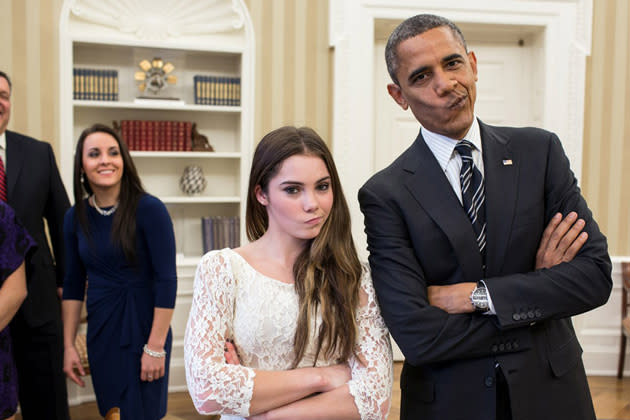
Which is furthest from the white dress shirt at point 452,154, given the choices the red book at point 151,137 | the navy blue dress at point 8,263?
the red book at point 151,137

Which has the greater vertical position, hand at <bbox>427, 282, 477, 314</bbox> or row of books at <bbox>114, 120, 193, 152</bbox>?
row of books at <bbox>114, 120, 193, 152</bbox>

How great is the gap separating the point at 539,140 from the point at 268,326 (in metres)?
0.88

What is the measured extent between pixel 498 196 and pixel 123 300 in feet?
5.51

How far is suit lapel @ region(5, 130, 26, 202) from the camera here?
113 inches

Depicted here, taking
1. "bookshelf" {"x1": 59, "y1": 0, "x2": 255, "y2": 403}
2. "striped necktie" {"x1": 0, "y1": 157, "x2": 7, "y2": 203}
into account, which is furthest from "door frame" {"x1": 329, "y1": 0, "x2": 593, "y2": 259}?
"striped necktie" {"x1": 0, "y1": 157, "x2": 7, "y2": 203}

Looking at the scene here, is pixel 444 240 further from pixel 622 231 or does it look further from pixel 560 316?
pixel 622 231

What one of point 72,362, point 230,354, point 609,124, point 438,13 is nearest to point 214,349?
point 230,354

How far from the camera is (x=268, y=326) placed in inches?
58.2

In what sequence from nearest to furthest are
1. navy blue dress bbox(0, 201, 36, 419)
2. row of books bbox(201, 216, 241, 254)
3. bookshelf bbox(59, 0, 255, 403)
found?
navy blue dress bbox(0, 201, 36, 419) → bookshelf bbox(59, 0, 255, 403) → row of books bbox(201, 216, 241, 254)

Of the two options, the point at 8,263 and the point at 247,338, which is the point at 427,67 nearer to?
the point at 247,338

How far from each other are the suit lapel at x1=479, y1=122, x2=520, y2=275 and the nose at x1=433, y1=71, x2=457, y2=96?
0.20 m

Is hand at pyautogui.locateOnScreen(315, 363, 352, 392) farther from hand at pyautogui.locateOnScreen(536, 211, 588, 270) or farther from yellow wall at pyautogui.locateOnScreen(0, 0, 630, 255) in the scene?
yellow wall at pyautogui.locateOnScreen(0, 0, 630, 255)

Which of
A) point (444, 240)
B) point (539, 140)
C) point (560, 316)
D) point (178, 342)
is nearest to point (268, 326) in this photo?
point (444, 240)

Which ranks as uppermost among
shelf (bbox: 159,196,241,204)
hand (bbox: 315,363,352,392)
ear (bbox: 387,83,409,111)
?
ear (bbox: 387,83,409,111)
